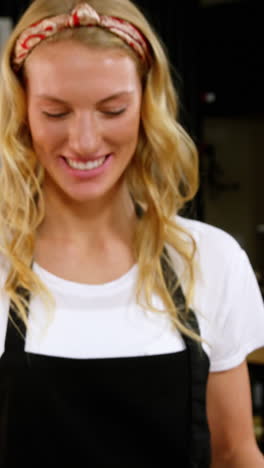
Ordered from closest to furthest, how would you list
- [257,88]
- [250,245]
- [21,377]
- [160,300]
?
[21,377] < [160,300] < [257,88] < [250,245]

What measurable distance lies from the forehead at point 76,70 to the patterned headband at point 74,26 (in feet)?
0.07

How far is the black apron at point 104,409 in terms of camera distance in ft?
3.61

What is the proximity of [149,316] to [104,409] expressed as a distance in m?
0.18

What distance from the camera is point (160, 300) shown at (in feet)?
3.96

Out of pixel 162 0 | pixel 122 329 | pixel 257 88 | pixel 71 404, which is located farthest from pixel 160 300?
pixel 257 88

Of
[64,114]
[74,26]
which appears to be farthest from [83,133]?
[74,26]

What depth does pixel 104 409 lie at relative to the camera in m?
1.13

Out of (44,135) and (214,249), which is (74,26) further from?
(214,249)

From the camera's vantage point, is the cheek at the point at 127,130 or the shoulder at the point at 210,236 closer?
the cheek at the point at 127,130

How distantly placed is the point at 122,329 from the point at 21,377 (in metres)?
0.19

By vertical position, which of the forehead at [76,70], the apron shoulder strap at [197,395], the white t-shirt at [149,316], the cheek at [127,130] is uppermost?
the forehead at [76,70]

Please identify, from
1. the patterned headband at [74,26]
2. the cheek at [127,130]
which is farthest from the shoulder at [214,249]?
the patterned headband at [74,26]

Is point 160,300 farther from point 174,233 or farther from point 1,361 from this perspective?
point 1,361

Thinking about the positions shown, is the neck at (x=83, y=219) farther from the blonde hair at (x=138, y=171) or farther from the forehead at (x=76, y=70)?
the forehead at (x=76, y=70)
